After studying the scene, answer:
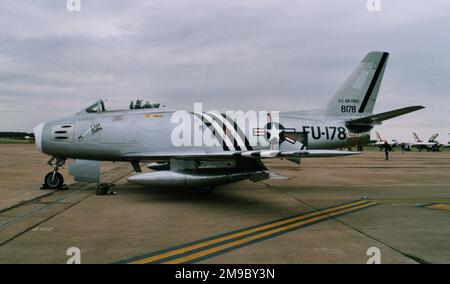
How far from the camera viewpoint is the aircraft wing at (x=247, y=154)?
741 centimetres

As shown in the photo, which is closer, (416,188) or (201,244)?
(201,244)

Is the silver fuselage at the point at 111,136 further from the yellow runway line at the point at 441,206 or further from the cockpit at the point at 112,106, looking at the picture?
the yellow runway line at the point at 441,206

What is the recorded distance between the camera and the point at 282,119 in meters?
12.4

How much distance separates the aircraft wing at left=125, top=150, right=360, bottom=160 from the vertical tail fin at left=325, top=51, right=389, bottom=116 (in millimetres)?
6028

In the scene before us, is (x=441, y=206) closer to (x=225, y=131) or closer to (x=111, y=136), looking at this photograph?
(x=225, y=131)

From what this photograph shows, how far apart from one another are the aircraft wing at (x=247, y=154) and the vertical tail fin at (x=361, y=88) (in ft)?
19.8

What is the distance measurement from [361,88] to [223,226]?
30.3 feet

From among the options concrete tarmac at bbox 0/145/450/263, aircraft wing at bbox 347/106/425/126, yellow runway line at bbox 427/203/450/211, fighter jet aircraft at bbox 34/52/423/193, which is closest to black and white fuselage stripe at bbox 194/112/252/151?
fighter jet aircraft at bbox 34/52/423/193

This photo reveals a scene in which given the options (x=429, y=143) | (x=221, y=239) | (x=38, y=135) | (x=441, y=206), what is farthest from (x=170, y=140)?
(x=429, y=143)

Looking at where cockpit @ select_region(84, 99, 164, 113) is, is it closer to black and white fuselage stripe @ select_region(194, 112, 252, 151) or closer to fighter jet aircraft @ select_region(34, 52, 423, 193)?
fighter jet aircraft @ select_region(34, 52, 423, 193)

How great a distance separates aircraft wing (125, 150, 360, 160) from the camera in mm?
7406

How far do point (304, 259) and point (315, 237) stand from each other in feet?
4.13
